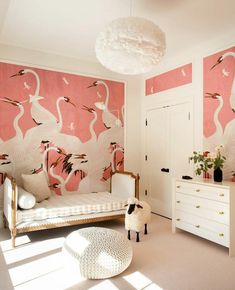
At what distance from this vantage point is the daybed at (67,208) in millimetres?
3172

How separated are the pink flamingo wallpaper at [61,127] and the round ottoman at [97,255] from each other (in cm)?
200

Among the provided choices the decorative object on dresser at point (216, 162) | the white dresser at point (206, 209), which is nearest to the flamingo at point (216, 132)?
the decorative object on dresser at point (216, 162)

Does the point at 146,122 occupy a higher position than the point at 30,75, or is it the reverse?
the point at 30,75

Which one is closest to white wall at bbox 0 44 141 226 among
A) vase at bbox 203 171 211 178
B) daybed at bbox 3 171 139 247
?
daybed at bbox 3 171 139 247

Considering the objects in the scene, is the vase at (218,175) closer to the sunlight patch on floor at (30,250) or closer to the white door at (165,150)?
the white door at (165,150)

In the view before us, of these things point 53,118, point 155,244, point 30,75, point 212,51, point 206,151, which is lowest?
point 155,244

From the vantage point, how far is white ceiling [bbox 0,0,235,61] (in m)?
2.89

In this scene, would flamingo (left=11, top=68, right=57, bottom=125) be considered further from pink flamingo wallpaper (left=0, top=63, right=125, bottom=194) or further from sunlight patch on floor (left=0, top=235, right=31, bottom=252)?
sunlight patch on floor (left=0, top=235, right=31, bottom=252)

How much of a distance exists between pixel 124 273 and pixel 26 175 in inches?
85.2

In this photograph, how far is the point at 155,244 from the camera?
3.23 meters

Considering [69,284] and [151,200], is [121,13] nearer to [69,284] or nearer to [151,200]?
[69,284]

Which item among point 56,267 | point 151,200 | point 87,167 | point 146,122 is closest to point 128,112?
point 146,122

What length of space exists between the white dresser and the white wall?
162 cm

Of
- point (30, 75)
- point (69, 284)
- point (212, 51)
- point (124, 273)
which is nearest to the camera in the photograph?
point (69, 284)
